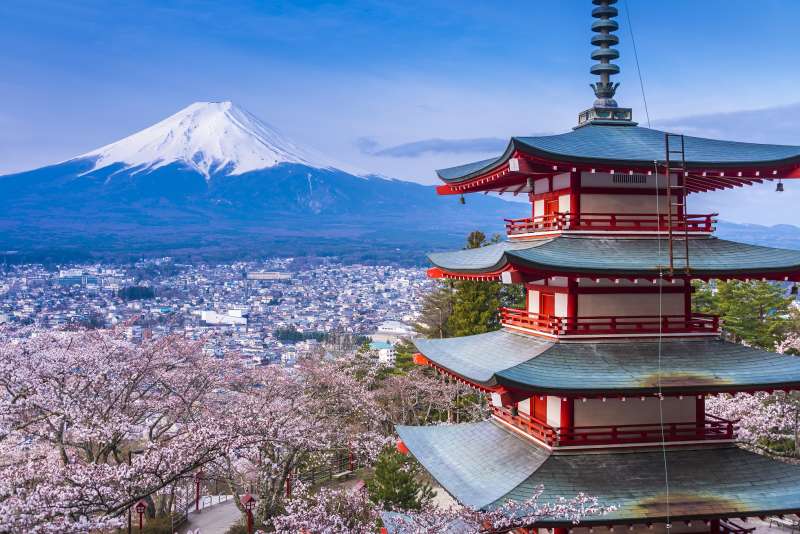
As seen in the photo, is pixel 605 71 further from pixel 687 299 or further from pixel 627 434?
pixel 627 434

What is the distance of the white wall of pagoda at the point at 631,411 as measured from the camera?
44.2 ft

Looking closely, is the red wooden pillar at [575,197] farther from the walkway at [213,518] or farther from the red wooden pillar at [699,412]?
the walkway at [213,518]

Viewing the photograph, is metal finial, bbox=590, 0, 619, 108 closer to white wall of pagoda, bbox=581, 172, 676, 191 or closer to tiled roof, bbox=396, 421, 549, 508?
white wall of pagoda, bbox=581, 172, 676, 191

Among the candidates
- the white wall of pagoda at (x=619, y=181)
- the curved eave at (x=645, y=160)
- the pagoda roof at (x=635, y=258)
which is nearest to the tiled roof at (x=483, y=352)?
the pagoda roof at (x=635, y=258)

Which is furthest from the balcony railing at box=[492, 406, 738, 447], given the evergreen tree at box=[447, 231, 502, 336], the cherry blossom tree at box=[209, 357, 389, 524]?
the evergreen tree at box=[447, 231, 502, 336]

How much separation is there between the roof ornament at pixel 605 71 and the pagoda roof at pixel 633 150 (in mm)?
432

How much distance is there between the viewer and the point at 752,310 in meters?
37.2

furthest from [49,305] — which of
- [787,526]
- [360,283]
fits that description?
[787,526]

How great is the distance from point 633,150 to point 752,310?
27.1 meters

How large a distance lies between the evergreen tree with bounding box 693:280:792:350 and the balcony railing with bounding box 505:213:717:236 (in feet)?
77.6

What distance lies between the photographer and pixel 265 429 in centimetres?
2106

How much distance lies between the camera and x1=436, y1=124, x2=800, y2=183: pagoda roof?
13297 mm

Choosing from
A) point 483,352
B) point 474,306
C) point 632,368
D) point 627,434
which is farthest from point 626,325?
point 474,306

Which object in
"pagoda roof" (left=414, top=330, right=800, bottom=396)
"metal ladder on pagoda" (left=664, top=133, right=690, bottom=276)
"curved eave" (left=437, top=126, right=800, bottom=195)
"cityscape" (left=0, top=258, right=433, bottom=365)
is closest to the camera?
"pagoda roof" (left=414, top=330, right=800, bottom=396)
